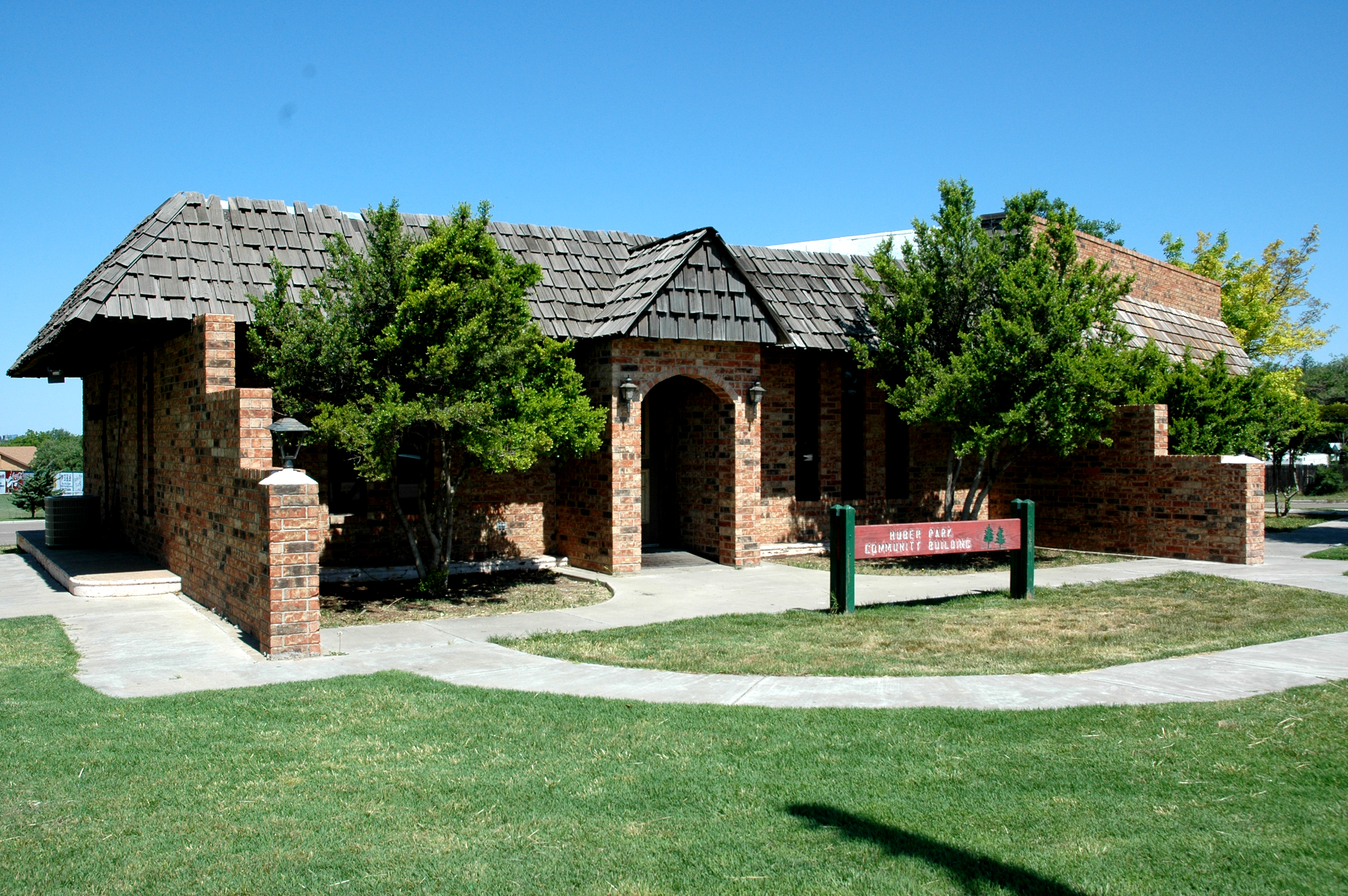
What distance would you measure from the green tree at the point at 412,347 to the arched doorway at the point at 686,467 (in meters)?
3.98

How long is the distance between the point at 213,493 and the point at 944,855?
844 centimetres

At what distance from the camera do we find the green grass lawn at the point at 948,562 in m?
14.9

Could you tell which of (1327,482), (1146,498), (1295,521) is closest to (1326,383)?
(1327,482)

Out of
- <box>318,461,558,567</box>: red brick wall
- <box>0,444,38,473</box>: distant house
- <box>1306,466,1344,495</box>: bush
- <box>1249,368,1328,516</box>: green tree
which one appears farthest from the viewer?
→ <box>0,444,38,473</box>: distant house

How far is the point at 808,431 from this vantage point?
656 inches

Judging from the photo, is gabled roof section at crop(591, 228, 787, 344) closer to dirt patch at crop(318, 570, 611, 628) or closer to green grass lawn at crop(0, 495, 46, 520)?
dirt patch at crop(318, 570, 611, 628)

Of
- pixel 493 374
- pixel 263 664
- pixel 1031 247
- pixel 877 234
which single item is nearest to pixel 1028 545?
pixel 1031 247

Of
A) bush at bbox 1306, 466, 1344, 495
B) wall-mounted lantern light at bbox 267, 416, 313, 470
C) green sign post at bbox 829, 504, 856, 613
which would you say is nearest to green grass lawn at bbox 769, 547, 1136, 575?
green sign post at bbox 829, 504, 856, 613

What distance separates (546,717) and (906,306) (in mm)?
10264

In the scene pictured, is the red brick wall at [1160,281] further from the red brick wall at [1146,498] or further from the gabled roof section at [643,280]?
the gabled roof section at [643,280]

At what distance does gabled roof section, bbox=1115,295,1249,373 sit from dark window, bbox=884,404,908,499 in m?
5.25

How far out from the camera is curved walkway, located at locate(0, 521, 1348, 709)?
720 centimetres

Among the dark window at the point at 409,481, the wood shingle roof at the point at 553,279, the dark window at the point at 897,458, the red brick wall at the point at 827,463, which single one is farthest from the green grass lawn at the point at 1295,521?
the dark window at the point at 409,481

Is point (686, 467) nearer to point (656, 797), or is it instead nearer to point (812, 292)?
point (812, 292)
